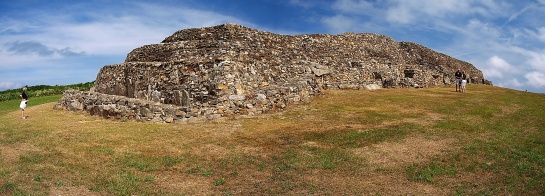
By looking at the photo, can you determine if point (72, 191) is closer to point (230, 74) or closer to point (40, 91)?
point (230, 74)

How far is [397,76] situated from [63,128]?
29.6 metres

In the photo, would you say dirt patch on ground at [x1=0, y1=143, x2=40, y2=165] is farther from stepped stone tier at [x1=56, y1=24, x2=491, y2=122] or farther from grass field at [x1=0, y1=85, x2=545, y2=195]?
stepped stone tier at [x1=56, y1=24, x2=491, y2=122]

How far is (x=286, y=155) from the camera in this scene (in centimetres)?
1312

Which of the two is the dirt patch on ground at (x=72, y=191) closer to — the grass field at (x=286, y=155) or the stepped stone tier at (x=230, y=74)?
the grass field at (x=286, y=155)

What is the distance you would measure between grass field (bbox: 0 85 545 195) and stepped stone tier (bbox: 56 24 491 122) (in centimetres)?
133

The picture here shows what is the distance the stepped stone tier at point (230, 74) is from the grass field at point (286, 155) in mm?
1327

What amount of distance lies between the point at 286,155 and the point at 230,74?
9.08 metres

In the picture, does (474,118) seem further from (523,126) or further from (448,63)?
(448,63)

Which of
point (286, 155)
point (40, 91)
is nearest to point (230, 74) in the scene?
point (286, 155)

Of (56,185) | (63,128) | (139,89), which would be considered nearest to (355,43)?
(139,89)

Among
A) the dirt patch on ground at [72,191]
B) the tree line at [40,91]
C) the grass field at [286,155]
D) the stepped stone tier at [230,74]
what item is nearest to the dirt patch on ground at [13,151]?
the grass field at [286,155]

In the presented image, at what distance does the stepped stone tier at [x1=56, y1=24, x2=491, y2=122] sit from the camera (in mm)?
20266

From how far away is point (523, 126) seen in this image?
56.2 feet

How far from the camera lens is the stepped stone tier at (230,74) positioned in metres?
20.3
